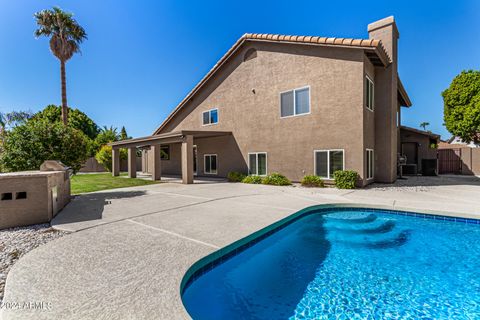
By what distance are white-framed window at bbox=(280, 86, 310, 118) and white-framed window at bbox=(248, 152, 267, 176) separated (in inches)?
121

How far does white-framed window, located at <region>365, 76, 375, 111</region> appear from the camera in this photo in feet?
40.2

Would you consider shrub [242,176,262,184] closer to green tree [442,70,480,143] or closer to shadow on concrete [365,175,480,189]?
shadow on concrete [365,175,480,189]

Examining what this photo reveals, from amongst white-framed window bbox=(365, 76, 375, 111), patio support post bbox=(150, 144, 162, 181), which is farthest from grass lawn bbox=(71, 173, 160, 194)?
white-framed window bbox=(365, 76, 375, 111)

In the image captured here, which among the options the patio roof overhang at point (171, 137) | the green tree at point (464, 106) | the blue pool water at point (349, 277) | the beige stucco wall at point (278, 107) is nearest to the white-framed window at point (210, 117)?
the beige stucco wall at point (278, 107)

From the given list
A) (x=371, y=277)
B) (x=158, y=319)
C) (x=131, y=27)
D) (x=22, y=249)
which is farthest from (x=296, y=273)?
(x=131, y=27)

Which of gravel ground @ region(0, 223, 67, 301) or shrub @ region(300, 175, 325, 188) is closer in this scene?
gravel ground @ region(0, 223, 67, 301)

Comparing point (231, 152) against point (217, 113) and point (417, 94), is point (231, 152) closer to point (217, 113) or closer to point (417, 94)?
point (217, 113)

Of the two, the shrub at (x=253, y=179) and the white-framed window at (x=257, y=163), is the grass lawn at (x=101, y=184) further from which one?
the white-framed window at (x=257, y=163)

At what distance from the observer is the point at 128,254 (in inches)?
148

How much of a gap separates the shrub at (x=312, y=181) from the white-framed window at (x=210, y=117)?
9.55 meters

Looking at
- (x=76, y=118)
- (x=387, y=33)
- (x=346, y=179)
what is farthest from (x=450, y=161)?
(x=76, y=118)

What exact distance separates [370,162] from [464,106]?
15453 mm

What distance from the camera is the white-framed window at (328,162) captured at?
1216 cm

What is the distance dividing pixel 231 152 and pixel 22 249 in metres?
13.9
